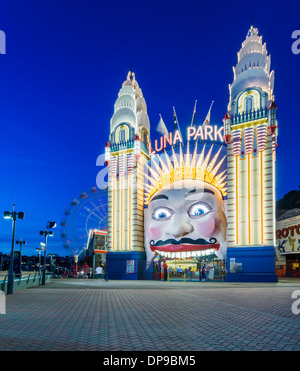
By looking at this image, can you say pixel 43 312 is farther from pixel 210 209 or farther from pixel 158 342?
pixel 210 209

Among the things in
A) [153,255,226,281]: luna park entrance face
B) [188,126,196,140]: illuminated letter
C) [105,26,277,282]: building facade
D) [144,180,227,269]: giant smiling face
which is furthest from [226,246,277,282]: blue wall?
[188,126,196,140]: illuminated letter

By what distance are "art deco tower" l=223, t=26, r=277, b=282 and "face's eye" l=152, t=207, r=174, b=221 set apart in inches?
236

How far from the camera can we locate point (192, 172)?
37.0 metres

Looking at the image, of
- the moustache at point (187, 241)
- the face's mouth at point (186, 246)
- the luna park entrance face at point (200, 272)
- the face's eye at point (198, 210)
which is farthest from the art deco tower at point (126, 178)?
the face's eye at point (198, 210)

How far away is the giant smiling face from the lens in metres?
34.3

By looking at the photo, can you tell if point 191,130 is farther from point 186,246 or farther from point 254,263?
point 254,263

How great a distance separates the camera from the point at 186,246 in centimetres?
3500

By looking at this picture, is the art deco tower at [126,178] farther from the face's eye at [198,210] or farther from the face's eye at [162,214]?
the face's eye at [198,210]

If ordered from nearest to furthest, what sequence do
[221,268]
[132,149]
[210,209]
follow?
[210,209], [221,268], [132,149]

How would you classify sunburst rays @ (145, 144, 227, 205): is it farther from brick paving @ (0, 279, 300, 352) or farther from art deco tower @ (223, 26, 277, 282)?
brick paving @ (0, 279, 300, 352)

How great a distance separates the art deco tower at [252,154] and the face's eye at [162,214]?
6.01 metres

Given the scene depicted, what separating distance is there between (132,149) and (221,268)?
1605 centimetres
